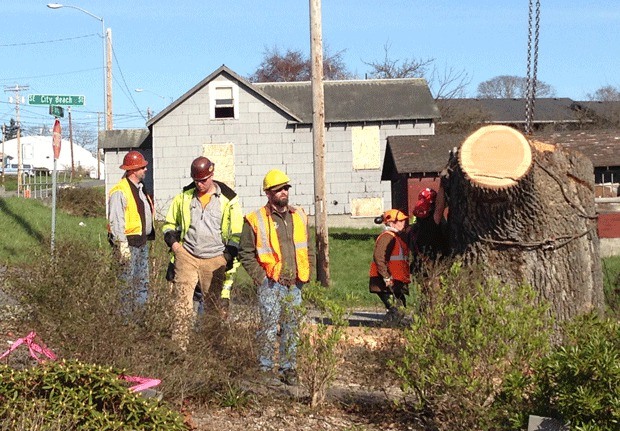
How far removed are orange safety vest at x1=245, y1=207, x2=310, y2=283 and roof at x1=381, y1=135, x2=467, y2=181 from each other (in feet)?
75.2

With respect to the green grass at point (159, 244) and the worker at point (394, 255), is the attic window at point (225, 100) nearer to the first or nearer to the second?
the green grass at point (159, 244)

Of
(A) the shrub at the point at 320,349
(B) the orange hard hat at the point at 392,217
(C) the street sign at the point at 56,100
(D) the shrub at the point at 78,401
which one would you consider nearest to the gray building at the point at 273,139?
(C) the street sign at the point at 56,100

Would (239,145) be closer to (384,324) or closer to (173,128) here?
(173,128)

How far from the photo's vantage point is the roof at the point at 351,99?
120ft

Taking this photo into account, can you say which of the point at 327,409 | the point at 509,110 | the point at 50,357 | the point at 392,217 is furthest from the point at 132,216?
the point at 509,110

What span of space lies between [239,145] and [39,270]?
29116 mm

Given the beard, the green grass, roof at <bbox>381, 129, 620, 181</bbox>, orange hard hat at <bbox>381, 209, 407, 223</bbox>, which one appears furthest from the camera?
roof at <bbox>381, 129, 620, 181</bbox>

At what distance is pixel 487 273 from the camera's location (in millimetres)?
7906

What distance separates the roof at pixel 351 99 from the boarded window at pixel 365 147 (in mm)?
482

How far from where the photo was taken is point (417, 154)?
32.3m

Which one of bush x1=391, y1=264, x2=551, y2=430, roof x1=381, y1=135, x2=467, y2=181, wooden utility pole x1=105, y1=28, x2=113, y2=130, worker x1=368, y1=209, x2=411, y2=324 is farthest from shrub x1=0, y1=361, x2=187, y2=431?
wooden utility pole x1=105, y1=28, x2=113, y2=130

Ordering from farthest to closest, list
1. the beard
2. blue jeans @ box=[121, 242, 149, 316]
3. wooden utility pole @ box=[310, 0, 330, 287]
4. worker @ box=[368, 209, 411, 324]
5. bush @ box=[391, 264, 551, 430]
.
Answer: wooden utility pole @ box=[310, 0, 330, 287] → worker @ box=[368, 209, 411, 324] → the beard → blue jeans @ box=[121, 242, 149, 316] → bush @ box=[391, 264, 551, 430]

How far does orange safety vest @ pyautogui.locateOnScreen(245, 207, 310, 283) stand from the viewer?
7.61m

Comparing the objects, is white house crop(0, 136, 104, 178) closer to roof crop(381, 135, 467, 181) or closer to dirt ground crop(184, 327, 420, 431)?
roof crop(381, 135, 467, 181)
